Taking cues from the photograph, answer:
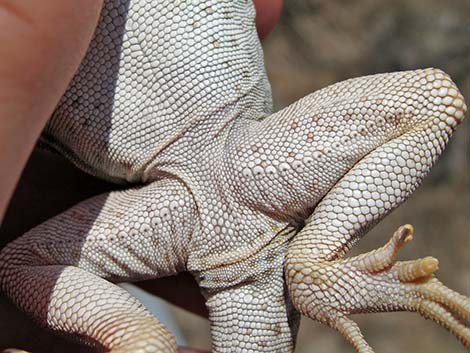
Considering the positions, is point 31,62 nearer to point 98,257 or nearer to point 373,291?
point 98,257

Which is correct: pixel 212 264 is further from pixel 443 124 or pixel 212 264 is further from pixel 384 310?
pixel 443 124

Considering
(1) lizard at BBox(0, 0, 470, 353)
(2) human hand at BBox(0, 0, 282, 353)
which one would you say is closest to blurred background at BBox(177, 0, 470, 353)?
(1) lizard at BBox(0, 0, 470, 353)

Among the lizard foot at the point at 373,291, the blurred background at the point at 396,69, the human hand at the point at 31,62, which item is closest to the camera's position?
the human hand at the point at 31,62

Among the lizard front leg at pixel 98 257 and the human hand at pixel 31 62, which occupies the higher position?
the human hand at pixel 31 62

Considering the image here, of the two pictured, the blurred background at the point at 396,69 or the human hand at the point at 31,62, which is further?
the blurred background at the point at 396,69

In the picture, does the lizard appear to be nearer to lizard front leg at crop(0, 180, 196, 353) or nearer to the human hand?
lizard front leg at crop(0, 180, 196, 353)

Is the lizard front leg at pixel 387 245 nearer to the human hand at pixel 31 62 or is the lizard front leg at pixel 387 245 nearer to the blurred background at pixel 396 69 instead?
the human hand at pixel 31 62

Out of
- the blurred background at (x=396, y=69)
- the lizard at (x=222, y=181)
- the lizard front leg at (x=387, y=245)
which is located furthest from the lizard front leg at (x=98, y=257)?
the blurred background at (x=396, y=69)

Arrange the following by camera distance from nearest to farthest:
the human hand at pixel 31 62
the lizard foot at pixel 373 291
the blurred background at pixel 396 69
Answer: the human hand at pixel 31 62 < the lizard foot at pixel 373 291 < the blurred background at pixel 396 69

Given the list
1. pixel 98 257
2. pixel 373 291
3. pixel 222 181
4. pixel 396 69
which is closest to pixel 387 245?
pixel 373 291
